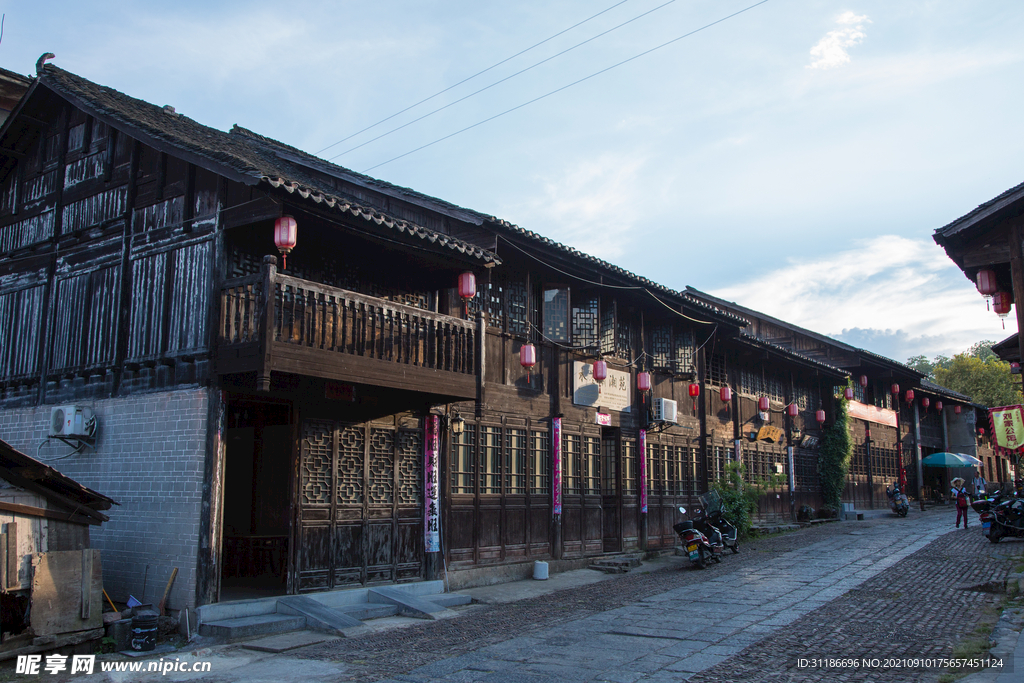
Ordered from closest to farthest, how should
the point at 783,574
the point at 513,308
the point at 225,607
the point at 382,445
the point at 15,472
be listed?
the point at 15,472, the point at 225,607, the point at 382,445, the point at 783,574, the point at 513,308

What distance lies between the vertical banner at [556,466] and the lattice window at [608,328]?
8.75 feet

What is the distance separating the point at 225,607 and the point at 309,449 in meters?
2.55

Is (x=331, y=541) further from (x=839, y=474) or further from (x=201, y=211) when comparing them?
(x=839, y=474)

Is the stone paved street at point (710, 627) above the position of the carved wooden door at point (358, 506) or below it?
below

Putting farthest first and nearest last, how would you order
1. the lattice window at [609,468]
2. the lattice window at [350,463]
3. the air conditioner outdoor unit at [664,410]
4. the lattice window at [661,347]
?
the lattice window at [661,347] → the air conditioner outdoor unit at [664,410] → the lattice window at [609,468] → the lattice window at [350,463]

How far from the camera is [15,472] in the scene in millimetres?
8914

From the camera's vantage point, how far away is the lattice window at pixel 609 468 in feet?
60.6

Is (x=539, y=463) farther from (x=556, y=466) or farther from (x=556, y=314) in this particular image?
(x=556, y=314)

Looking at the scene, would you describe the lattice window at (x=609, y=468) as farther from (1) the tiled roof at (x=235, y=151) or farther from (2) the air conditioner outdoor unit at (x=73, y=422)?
(2) the air conditioner outdoor unit at (x=73, y=422)

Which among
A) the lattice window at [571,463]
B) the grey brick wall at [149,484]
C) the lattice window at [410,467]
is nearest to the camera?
the grey brick wall at [149,484]

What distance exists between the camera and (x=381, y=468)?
1312 centimetres

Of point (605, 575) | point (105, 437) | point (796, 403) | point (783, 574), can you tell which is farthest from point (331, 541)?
point (796, 403)

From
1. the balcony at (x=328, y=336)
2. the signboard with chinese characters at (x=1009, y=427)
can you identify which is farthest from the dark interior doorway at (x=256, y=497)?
the signboard with chinese characters at (x=1009, y=427)

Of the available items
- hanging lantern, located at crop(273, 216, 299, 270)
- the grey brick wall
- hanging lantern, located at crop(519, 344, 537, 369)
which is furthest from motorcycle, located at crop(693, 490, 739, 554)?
hanging lantern, located at crop(273, 216, 299, 270)
